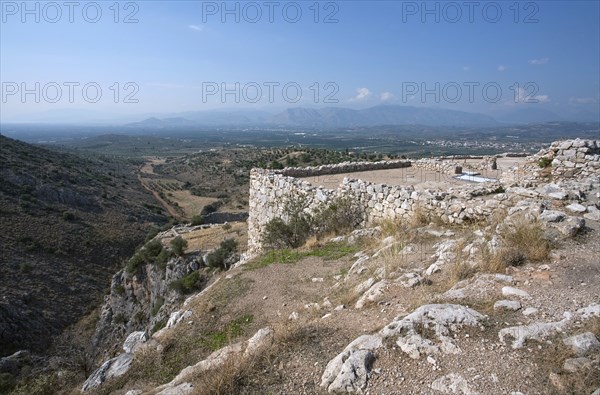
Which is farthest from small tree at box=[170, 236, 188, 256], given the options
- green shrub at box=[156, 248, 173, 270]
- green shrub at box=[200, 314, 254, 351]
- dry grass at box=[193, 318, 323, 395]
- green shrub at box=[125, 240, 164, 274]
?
dry grass at box=[193, 318, 323, 395]

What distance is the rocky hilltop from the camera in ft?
11.9

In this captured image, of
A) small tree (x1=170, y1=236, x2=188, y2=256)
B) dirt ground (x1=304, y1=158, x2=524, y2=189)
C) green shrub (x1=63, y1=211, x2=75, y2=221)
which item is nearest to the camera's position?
dirt ground (x1=304, y1=158, x2=524, y2=189)

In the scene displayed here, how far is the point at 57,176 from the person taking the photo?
137 feet

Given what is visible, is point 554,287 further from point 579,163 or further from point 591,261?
point 579,163

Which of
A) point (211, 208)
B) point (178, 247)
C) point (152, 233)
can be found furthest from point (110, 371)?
point (211, 208)

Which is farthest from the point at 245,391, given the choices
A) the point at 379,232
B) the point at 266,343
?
the point at 379,232

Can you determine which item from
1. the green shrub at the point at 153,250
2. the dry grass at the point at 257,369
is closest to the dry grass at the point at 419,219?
the dry grass at the point at 257,369

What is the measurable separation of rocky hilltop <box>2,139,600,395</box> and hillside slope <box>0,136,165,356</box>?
15.4 meters

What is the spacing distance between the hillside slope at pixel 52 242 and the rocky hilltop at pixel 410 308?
605 inches

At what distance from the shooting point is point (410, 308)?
4.87m

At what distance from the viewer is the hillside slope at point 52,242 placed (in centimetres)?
1966

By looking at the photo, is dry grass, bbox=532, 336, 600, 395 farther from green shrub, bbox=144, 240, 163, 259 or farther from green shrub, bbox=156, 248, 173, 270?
A: green shrub, bbox=144, 240, 163, 259

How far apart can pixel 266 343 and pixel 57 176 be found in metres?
45.5

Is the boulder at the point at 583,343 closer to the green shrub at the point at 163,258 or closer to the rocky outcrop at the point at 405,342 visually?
the rocky outcrop at the point at 405,342
